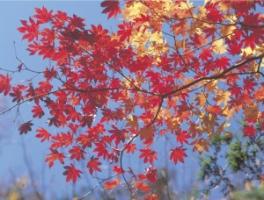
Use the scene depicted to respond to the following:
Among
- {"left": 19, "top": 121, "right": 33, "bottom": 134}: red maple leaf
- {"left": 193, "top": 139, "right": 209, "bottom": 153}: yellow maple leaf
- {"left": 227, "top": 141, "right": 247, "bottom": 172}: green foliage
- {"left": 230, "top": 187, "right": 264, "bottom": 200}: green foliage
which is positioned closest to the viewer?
{"left": 230, "top": 187, "right": 264, "bottom": 200}: green foliage

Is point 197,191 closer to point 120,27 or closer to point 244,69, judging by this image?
point 244,69

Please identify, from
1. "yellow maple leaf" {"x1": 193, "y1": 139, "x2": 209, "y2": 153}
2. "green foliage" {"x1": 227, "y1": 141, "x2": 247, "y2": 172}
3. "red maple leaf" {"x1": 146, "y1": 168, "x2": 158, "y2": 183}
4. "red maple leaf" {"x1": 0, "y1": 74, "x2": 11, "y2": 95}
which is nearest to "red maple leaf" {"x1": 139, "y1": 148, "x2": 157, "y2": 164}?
"red maple leaf" {"x1": 146, "y1": 168, "x2": 158, "y2": 183}

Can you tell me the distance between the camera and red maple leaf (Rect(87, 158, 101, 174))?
18.3 feet

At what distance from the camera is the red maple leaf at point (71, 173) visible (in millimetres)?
5520

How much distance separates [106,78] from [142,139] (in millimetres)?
758

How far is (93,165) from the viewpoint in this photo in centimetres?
562

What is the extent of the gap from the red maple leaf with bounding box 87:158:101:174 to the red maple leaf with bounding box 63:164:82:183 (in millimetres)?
123

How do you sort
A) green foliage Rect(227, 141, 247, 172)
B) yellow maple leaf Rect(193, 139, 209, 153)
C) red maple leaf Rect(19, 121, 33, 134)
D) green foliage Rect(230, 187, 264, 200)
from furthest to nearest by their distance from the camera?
green foliage Rect(227, 141, 247, 172) < yellow maple leaf Rect(193, 139, 209, 153) < red maple leaf Rect(19, 121, 33, 134) < green foliage Rect(230, 187, 264, 200)

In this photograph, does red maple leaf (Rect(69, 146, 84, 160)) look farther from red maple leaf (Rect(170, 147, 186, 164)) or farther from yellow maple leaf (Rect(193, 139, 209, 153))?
yellow maple leaf (Rect(193, 139, 209, 153))

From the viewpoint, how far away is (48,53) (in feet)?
17.4

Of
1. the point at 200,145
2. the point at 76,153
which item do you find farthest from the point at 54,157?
the point at 200,145

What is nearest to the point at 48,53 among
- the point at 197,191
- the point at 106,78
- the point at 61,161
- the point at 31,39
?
the point at 31,39

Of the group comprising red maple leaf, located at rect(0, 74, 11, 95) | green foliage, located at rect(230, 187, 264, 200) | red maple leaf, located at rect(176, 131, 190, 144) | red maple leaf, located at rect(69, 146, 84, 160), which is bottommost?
green foliage, located at rect(230, 187, 264, 200)

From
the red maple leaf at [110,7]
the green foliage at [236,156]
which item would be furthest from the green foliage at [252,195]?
the green foliage at [236,156]
